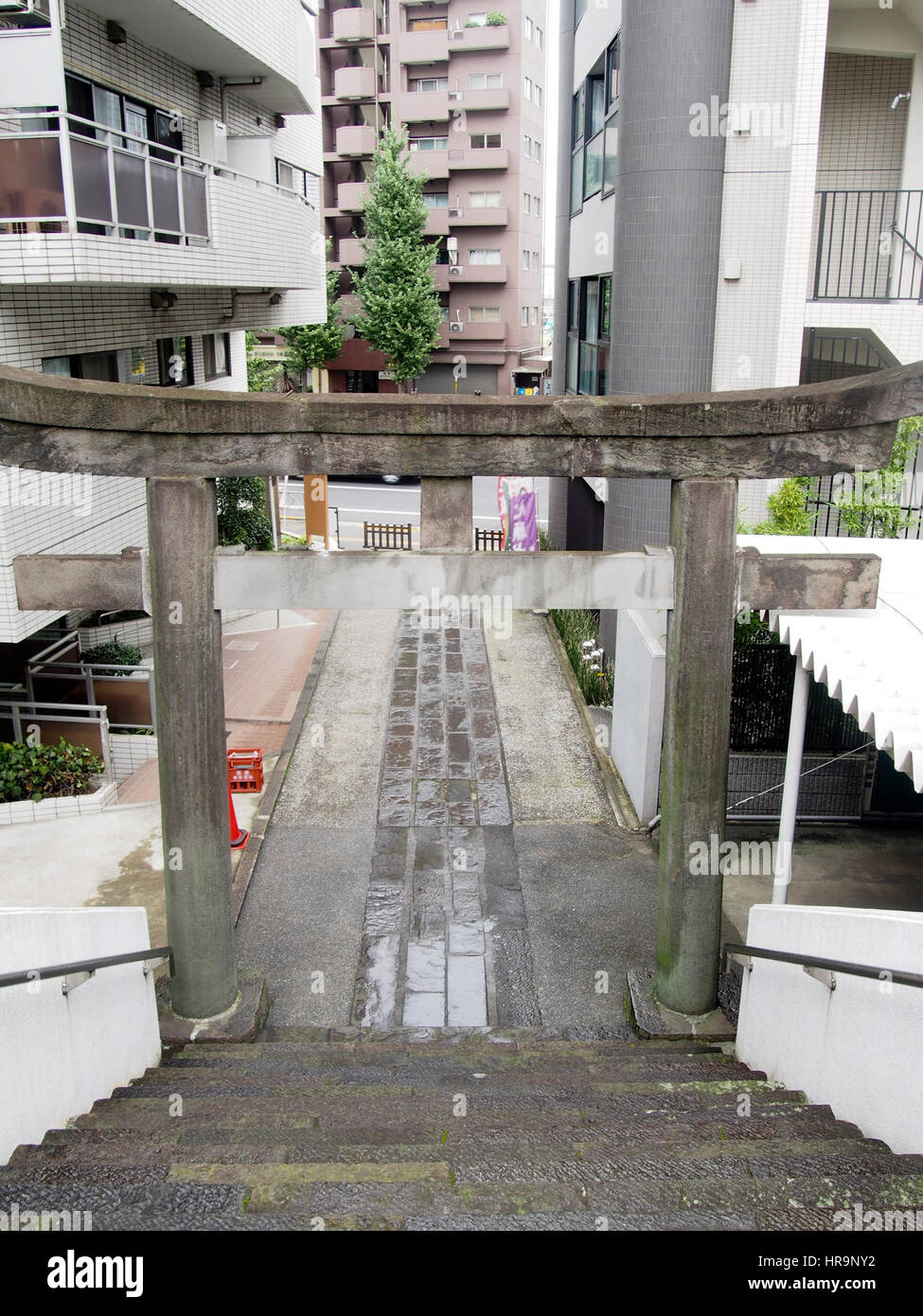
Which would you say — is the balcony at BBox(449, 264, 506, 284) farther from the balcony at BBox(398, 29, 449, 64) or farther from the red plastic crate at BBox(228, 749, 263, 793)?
the red plastic crate at BBox(228, 749, 263, 793)

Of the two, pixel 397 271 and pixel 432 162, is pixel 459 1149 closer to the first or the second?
pixel 397 271

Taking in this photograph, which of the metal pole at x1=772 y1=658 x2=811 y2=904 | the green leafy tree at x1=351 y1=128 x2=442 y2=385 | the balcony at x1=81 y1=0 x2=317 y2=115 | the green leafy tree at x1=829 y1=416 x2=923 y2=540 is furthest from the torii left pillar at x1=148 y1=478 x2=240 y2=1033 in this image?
the green leafy tree at x1=351 y1=128 x2=442 y2=385

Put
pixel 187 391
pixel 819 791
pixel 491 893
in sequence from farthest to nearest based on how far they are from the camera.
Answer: pixel 819 791, pixel 491 893, pixel 187 391

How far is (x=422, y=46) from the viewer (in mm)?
43062

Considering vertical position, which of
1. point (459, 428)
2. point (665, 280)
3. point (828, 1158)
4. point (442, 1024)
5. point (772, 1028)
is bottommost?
point (442, 1024)

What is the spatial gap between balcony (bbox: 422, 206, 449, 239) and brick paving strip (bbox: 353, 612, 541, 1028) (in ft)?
114

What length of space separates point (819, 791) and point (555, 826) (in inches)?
110

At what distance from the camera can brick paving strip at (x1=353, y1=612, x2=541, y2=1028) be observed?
8.29 metres

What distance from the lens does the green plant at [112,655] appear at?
13555 mm

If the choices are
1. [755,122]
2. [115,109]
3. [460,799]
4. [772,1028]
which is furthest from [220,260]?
[772,1028]

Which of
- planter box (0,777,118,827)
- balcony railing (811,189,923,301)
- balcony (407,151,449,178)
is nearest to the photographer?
planter box (0,777,118,827)

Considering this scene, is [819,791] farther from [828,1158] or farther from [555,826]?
[828,1158]

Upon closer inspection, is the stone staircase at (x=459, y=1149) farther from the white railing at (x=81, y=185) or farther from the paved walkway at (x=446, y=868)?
the white railing at (x=81, y=185)
